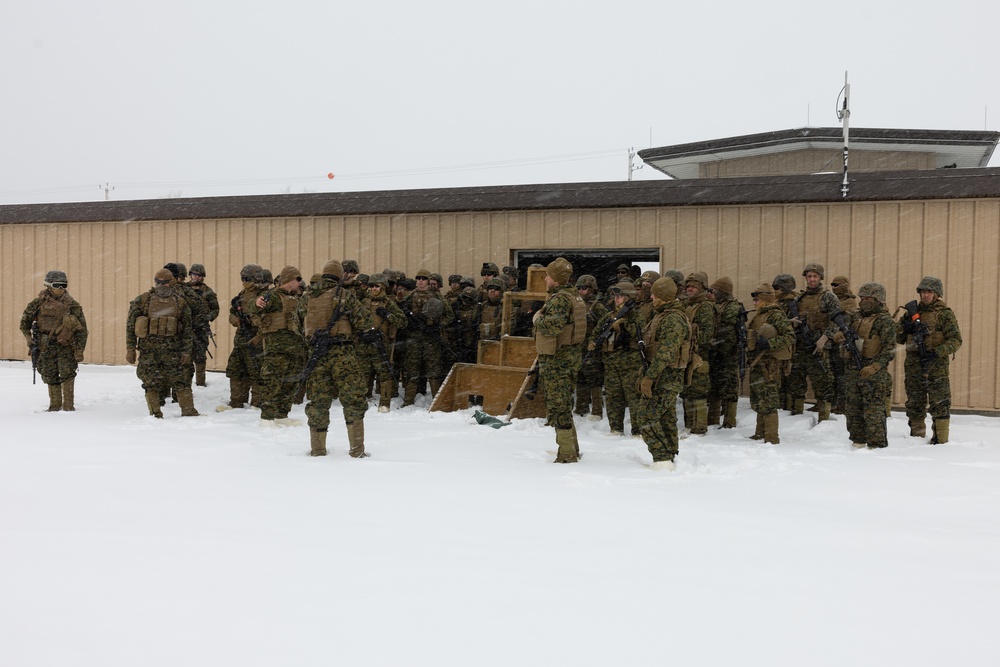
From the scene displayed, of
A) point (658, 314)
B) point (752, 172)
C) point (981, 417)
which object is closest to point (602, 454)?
point (658, 314)

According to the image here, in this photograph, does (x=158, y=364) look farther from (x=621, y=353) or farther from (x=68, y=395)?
(x=621, y=353)

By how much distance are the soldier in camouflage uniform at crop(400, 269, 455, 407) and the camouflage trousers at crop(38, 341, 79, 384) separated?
4226 millimetres

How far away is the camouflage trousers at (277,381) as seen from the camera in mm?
8820

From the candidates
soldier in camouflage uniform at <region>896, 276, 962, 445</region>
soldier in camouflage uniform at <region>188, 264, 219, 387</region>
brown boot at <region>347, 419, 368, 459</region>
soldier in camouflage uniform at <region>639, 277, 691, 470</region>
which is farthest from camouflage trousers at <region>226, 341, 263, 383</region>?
soldier in camouflage uniform at <region>896, 276, 962, 445</region>

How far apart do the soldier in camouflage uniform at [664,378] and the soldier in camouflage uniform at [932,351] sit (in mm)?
2934

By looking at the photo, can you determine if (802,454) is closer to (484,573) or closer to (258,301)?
(484,573)

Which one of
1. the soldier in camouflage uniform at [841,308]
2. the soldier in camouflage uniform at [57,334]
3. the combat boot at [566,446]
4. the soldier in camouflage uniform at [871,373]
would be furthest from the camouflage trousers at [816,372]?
the soldier in camouflage uniform at [57,334]

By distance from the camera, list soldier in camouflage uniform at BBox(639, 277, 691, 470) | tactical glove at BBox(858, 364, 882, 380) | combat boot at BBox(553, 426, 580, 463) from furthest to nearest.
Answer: tactical glove at BBox(858, 364, 882, 380), combat boot at BBox(553, 426, 580, 463), soldier in camouflage uniform at BBox(639, 277, 691, 470)

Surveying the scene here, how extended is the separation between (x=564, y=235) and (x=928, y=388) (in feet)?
18.0

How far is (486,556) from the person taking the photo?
4.26 m

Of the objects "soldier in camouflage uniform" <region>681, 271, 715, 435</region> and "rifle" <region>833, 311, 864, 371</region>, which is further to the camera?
"soldier in camouflage uniform" <region>681, 271, 715, 435</region>

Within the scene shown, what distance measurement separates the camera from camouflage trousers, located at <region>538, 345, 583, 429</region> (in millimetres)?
7172

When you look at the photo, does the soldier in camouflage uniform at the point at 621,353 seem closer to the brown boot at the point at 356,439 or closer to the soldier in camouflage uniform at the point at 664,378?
the soldier in camouflage uniform at the point at 664,378

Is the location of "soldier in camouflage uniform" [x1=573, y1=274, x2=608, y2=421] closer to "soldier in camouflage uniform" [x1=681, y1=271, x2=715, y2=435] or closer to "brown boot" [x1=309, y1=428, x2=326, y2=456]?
"soldier in camouflage uniform" [x1=681, y1=271, x2=715, y2=435]
